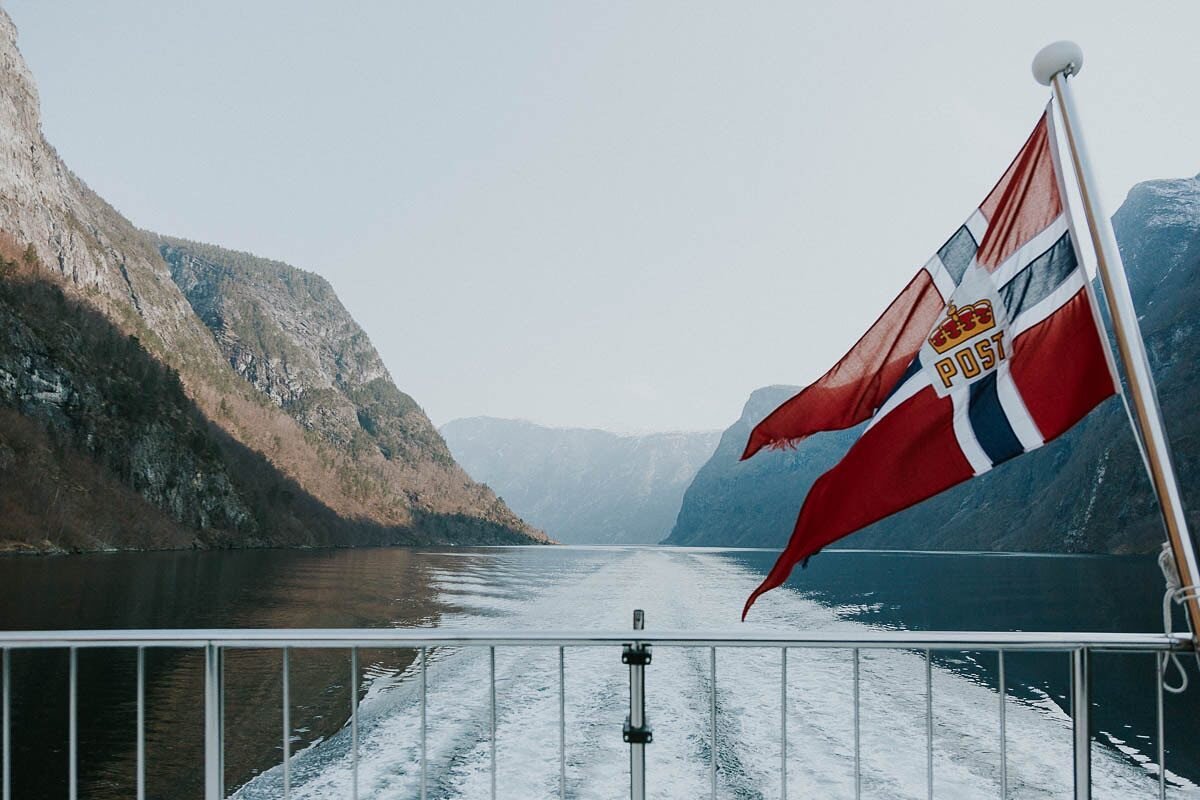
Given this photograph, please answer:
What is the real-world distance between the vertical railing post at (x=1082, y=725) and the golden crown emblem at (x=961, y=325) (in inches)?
60.4

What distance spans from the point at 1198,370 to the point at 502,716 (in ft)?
452

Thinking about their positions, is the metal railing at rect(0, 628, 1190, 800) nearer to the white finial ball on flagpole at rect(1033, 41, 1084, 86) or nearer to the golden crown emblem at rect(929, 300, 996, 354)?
the golden crown emblem at rect(929, 300, 996, 354)

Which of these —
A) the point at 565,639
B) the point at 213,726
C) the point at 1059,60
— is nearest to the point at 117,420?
the point at 213,726

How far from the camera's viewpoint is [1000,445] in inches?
158

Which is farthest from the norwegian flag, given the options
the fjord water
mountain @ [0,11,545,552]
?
mountain @ [0,11,545,552]

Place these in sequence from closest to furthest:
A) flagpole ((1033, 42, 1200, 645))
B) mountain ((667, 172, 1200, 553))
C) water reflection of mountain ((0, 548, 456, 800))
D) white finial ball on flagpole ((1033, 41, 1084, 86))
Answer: flagpole ((1033, 42, 1200, 645)), white finial ball on flagpole ((1033, 41, 1084, 86)), water reflection of mountain ((0, 548, 456, 800)), mountain ((667, 172, 1200, 553))

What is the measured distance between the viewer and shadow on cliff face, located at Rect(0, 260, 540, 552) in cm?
8231

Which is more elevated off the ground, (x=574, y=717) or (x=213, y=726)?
(x=213, y=726)

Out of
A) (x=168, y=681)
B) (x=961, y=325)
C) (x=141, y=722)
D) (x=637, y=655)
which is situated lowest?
(x=168, y=681)

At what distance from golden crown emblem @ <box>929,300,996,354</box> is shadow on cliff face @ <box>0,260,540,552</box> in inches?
3195

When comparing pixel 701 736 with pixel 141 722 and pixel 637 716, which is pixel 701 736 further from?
pixel 141 722

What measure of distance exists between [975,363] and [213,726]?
3.90 m

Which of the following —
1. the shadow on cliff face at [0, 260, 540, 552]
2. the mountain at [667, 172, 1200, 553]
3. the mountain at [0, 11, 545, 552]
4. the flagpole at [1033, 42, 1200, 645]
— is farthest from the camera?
the mountain at [667, 172, 1200, 553]

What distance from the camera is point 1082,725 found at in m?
4.27
